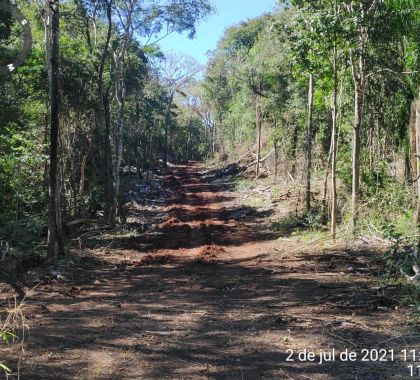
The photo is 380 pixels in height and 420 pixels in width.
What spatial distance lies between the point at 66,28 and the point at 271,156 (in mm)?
16923

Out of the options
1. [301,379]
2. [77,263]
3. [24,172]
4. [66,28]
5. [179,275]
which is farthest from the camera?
[66,28]

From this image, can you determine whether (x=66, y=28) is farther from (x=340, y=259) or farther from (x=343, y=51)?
(x=340, y=259)

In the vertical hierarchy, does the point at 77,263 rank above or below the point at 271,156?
below

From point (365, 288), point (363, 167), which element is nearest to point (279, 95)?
point (363, 167)

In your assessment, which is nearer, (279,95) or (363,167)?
(363,167)

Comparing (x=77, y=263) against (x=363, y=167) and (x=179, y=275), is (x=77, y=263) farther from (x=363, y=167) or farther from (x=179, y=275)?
(x=363, y=167)

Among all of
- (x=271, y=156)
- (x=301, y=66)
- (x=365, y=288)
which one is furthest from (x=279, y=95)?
(x=365, y=288)

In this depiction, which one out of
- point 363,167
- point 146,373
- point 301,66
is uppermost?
point 301,66

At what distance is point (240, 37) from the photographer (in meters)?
44.9

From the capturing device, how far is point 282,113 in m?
25.7

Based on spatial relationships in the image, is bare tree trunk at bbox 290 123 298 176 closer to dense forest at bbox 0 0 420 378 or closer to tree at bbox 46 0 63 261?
dense forest at bbox 0 0 420 378

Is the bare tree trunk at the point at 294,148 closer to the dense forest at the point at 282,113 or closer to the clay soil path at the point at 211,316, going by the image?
the dense forest at the point at 282,113

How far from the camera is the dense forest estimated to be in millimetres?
10953

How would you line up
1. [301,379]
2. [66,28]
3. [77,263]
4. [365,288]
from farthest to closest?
[66,28], [77,263], [365,288], [301,379]
